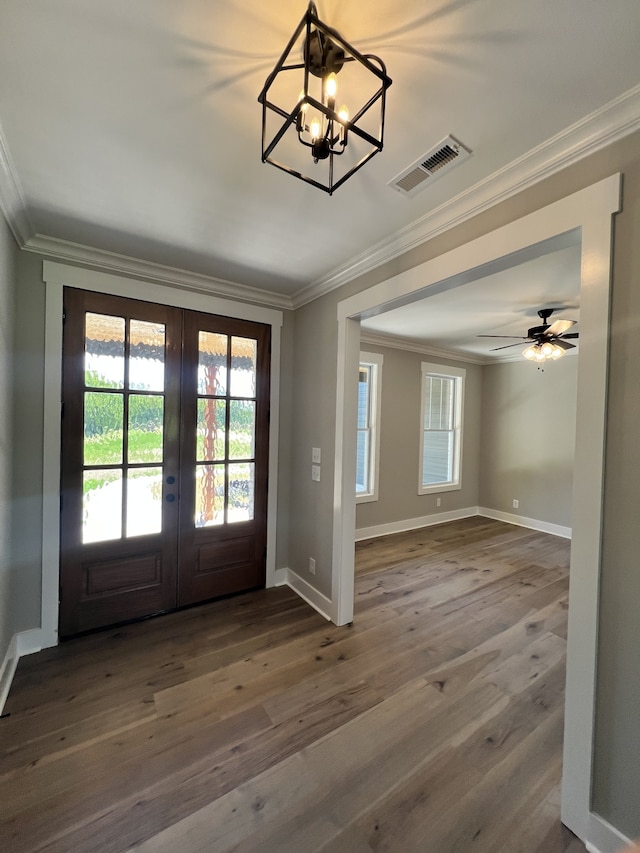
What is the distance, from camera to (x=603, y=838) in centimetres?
122

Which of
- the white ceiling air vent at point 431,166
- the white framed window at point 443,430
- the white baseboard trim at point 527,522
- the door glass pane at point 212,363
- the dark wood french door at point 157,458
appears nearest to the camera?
the white ceiling air vent at point 431,166

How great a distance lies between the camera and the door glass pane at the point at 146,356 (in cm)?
253

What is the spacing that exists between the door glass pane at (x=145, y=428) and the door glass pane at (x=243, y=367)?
62 cm

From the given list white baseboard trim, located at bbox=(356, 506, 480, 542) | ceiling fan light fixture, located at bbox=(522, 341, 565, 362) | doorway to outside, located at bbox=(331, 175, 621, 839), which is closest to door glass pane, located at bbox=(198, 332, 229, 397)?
doorway to outside, located at bbox=(331, 175, 621, 839)

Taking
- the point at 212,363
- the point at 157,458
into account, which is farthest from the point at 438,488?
the point at 157,458

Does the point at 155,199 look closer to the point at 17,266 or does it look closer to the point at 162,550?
the point at 17,266

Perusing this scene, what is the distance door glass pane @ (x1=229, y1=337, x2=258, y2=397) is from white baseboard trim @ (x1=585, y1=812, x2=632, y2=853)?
9.84ft

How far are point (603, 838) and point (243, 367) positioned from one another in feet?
10.5

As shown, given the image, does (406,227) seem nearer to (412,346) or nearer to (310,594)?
(310,594)

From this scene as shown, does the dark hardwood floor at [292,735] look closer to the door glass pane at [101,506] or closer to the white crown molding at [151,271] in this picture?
the door glass pane at [101,506]

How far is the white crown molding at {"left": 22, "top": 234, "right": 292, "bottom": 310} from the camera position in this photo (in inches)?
88.1

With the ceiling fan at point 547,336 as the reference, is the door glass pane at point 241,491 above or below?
below

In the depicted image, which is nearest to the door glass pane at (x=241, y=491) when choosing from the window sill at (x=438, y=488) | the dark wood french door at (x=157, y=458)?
the dark wood french door at (x=157, y=458)

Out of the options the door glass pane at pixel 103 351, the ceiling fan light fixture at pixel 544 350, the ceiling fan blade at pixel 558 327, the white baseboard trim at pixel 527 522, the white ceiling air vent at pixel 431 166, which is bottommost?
the white baseboard trim at pixel 527 522
